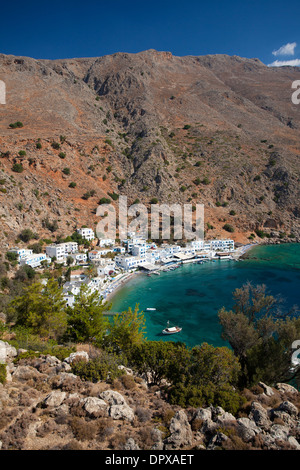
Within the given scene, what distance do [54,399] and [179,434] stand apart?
3863mm

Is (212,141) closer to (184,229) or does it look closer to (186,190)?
(186,190)

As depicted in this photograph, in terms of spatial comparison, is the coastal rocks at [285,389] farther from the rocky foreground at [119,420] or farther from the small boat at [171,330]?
the small boat at [171,330]

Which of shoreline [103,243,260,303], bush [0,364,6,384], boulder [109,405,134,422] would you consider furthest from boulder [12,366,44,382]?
shoreline [103,243,260,303]

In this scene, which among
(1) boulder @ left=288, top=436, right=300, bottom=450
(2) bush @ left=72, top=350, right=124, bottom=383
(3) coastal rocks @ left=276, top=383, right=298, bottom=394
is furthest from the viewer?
(3) coastal rocks @ left=276, top=383, right=298, bottom=394

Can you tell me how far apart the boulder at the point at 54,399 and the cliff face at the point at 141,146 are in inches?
1421

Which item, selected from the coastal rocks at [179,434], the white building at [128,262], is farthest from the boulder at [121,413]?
the white building at [128,262]

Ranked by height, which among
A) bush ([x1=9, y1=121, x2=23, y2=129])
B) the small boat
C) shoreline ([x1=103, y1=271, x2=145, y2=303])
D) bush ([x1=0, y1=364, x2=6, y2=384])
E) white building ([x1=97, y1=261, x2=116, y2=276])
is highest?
bush ([x1=9, y1=121, x2=23, y2=129])

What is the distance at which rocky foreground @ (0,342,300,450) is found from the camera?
6.70 meters

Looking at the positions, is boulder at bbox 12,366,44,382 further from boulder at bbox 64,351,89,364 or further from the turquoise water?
the turquoise water

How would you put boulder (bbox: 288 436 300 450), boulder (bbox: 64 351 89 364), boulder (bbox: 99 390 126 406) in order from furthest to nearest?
1. boulder (bbox: 64 351 89 364)
2. boulder (bbox: 99 390 126 406)
3. boulder (bbox: 288 436 300 450)

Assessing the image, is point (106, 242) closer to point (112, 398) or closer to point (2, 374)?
point (2, 374)

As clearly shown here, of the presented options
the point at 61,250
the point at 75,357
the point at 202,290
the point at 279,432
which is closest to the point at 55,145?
the point at 61,250

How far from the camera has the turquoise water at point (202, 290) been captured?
89.2 feet

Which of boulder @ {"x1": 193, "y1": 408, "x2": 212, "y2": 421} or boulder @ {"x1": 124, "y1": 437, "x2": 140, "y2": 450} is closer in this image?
boulder @ {"x1": 124, "y1": 437, "x2": 140, "y2": 450}
